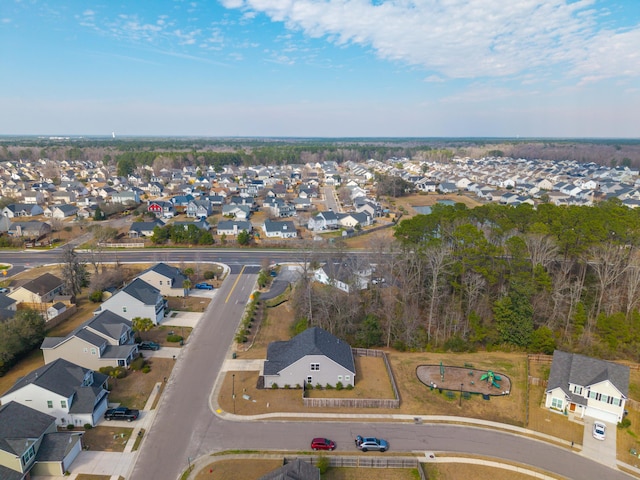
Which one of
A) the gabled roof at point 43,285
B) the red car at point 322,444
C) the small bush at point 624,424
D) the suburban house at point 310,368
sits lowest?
the small bush at point 624,424

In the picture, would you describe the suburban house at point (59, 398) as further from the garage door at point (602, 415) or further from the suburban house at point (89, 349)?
the garage door at point (602, 415)

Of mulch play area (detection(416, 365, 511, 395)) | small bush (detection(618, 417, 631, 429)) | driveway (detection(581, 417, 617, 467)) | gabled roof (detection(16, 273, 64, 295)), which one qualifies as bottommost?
driveway (detection(581, 417, 617, 467))

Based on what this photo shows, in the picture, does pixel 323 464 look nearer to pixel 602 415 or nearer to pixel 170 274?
pixel 602 415

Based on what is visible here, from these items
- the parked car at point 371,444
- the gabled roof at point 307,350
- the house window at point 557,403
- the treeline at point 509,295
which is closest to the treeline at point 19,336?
the gabled roof at point 307,350

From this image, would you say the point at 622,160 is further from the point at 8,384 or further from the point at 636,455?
the point at 8,384

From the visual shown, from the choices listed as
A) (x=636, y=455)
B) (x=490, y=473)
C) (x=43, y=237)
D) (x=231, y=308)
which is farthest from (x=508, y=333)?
(x=43, y=237)

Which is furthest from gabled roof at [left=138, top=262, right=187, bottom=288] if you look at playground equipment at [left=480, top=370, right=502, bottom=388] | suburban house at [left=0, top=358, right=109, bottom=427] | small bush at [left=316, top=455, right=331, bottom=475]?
playground equipment at [left=480, top=370, right=502, bottom=388]

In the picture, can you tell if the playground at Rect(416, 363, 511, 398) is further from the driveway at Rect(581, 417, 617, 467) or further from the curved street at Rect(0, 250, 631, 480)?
the driveway at Rect(581, 417, 617, 467)
